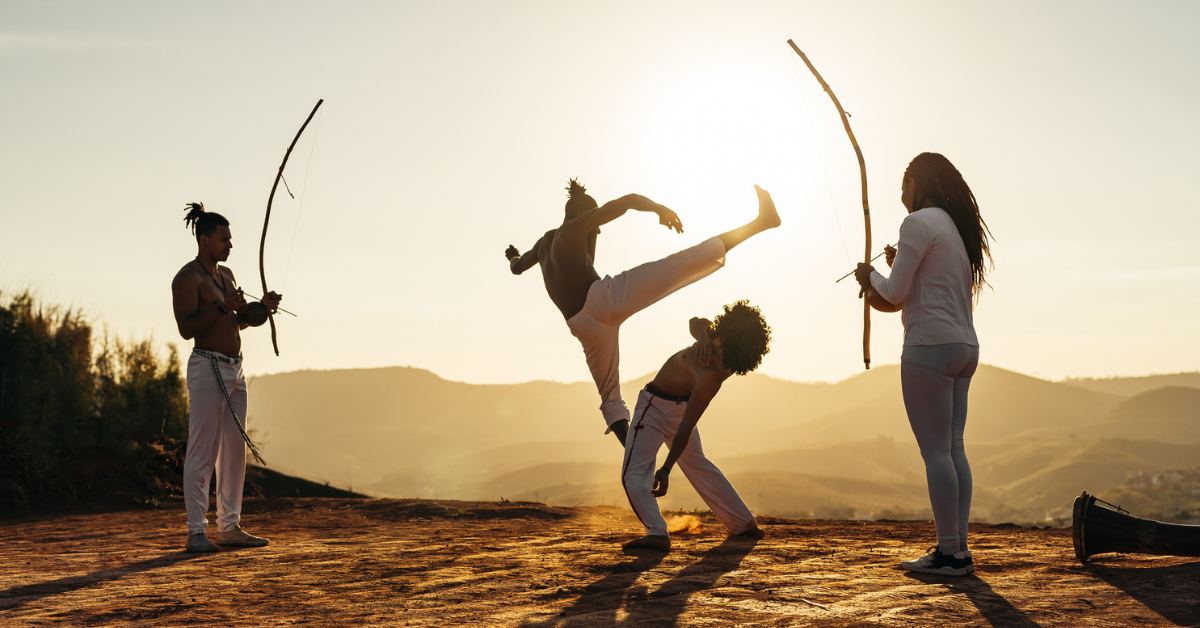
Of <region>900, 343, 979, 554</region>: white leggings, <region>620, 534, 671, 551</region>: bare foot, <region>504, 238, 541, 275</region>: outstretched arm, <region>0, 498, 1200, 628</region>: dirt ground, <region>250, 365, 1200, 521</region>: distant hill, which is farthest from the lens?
<region>250, 365, 1200, 521</region>: distant hill

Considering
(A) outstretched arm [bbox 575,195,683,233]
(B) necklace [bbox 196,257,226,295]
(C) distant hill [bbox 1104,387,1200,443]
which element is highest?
(A) outstretched arm [bbox 575,195,683,233]

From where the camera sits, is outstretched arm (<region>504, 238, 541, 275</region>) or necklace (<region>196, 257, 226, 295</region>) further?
outstretched arm (<region>504, 238, 541, 275</region>)

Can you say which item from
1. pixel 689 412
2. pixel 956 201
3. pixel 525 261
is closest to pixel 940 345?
pixel 956 201

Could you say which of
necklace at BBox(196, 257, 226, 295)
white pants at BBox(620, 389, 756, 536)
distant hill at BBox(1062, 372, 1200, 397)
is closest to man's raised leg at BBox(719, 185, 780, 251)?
white pants at BBox(620, 389, 756, 536)

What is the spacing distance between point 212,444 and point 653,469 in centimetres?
339

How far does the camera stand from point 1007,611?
348cm

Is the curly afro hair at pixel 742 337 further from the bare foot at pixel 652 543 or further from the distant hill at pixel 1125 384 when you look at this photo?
the distant hill at pixel 1125 384

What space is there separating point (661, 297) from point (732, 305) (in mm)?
694

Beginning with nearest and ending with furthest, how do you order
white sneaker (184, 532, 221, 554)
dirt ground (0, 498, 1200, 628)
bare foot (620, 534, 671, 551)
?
dirt ground (0, 498, 1200, 628)
bare foot (620, 534, 671, 551)
white sneaker (184, 532, 221, 554)

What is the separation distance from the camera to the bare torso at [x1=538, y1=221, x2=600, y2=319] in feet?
19.7

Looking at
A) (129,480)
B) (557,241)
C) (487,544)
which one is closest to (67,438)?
(129,480)

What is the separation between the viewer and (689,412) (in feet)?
17.5

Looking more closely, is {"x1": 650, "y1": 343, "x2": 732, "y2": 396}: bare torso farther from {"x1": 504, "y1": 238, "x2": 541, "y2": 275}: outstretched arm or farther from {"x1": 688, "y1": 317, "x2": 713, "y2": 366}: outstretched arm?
{"x1": 504, "y1": 238, "x2": 541, "y2": 275}: outstretched arm

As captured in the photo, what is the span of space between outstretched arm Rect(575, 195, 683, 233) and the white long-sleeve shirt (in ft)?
5.51
